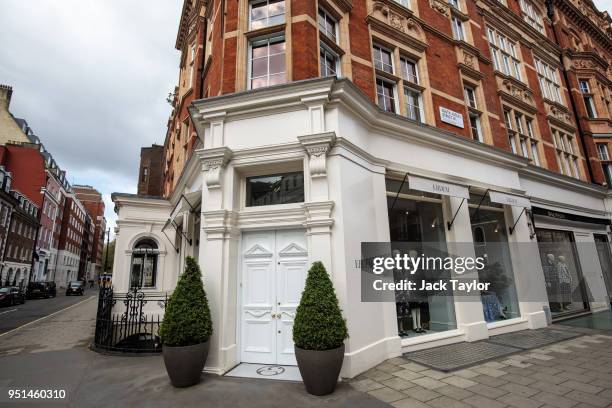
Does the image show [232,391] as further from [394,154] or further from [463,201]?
[463,201]

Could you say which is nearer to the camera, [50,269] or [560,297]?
[560,297]

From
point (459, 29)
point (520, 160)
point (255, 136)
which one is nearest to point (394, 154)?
point (255, 136)

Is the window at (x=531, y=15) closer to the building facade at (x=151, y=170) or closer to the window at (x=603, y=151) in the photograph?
the window at (x=603, y=151)

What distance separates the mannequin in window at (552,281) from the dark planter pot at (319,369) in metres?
10.5

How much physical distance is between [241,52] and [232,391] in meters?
7.52

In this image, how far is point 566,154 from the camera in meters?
15.1

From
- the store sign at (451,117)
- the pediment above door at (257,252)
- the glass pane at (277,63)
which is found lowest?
the pediment above door at (257,252)

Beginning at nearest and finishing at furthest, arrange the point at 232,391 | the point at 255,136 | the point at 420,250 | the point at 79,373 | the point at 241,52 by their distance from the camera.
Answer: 1. the point at 232,391
2. the point at 79,373
3. the point at 255,136
4. the point at 241,52
5. the point at 420,250

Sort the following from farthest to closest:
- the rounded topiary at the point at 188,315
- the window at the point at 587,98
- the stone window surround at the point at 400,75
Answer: the window at the point at 587,98, the stone window surround at the point at 400,75, the rounded topiary at the point at 188,315

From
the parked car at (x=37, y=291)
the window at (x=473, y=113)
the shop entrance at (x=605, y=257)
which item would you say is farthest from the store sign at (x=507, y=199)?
the parked car at (x=37, y=291)

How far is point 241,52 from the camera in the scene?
769cm

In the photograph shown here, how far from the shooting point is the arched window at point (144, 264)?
13.5 m

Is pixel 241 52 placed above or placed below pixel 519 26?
below

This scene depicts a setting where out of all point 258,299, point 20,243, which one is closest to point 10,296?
point 20,243
